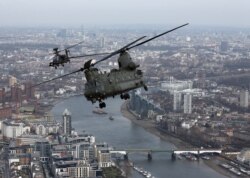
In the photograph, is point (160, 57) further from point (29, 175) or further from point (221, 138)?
point (29, 175)

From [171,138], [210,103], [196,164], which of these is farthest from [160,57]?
[196,164]

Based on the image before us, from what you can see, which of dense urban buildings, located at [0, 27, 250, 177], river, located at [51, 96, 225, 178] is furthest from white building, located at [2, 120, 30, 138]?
river, located at [51, 96, 225, 178]

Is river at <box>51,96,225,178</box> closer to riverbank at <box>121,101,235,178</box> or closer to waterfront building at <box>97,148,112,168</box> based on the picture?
riverbank at <box>121,101,235,178</box>

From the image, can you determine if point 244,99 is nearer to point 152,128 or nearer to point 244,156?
point 152,128

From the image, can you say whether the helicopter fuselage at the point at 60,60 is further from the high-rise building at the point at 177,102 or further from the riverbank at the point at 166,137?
the high-rise building at the point at 177,102

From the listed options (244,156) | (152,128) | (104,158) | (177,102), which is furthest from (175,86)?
(104,158)
